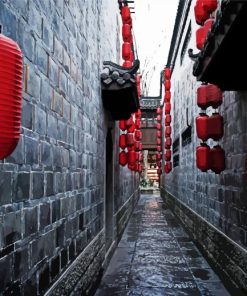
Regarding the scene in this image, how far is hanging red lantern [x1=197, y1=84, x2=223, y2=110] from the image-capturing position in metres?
6.32

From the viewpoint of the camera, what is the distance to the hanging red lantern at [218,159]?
20.6 feet

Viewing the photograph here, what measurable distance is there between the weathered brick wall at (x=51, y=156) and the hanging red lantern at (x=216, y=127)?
6.61 ft

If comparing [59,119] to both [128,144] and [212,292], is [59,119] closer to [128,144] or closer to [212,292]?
[212,292]

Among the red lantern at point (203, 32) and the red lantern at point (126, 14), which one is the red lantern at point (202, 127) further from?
the red lantern at point (126, 14)

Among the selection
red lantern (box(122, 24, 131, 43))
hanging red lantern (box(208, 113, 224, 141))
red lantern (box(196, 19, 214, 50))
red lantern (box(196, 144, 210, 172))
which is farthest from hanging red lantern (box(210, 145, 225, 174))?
red lantern (box(122, 24, 131, 43))

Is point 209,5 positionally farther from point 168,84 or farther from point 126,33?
point 168,84

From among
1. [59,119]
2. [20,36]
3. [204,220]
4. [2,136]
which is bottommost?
[204,220]

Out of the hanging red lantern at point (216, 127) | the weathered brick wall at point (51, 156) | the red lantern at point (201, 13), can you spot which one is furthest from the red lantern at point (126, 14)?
the hanging red lantern at point (216, 127)

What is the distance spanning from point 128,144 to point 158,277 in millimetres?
4579

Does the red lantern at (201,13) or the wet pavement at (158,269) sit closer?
the wet pavement at (158,269)

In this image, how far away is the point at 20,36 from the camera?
263 cm

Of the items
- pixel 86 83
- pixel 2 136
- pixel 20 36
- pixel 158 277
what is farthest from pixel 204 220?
pixel 2 136

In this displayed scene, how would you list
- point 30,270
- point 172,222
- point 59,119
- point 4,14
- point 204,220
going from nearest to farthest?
point 4,14
point 30,270
point 59,119
point 204,220
point 172,222

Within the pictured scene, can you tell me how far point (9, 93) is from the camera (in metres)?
1.52
